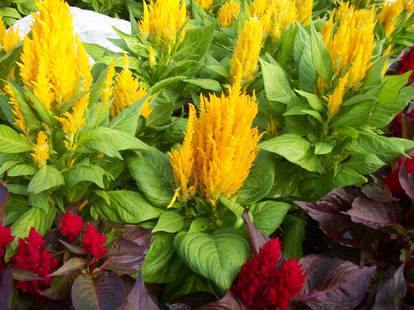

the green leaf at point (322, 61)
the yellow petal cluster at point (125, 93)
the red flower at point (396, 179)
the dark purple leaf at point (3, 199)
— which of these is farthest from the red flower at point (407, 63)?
A: the dark purple leaf at point (3, 199)

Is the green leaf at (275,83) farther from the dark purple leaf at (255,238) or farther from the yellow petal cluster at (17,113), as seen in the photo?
the yellow petal cluster at (17,113)

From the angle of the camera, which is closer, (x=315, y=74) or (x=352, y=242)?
(x=352, y=242)

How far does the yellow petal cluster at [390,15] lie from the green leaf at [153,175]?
2.34m

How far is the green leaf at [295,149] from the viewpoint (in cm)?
166

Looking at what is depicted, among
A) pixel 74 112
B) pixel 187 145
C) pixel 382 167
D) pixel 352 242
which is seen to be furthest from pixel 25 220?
pixel 382 167

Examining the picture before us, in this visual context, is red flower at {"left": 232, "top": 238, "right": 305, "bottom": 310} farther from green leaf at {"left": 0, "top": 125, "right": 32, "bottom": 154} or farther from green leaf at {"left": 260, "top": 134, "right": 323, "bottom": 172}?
→ green leaf at {"left": 0, "top": 125, "right": 32, "bottom": 154}

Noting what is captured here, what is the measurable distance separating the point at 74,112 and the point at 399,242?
1.37 metres

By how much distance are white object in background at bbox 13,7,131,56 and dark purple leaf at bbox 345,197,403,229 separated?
2115 mm

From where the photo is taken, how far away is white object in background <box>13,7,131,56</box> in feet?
9.21

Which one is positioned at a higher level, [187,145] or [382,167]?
[187,145]

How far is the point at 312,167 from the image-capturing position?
1769mm

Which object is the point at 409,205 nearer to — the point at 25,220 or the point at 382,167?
the point at 382,167

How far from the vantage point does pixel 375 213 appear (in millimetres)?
1435

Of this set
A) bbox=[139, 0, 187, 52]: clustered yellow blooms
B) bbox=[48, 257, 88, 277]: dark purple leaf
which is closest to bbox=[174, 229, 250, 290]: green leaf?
bbox=[48, 257, 88, 277]: dark purple leaf
